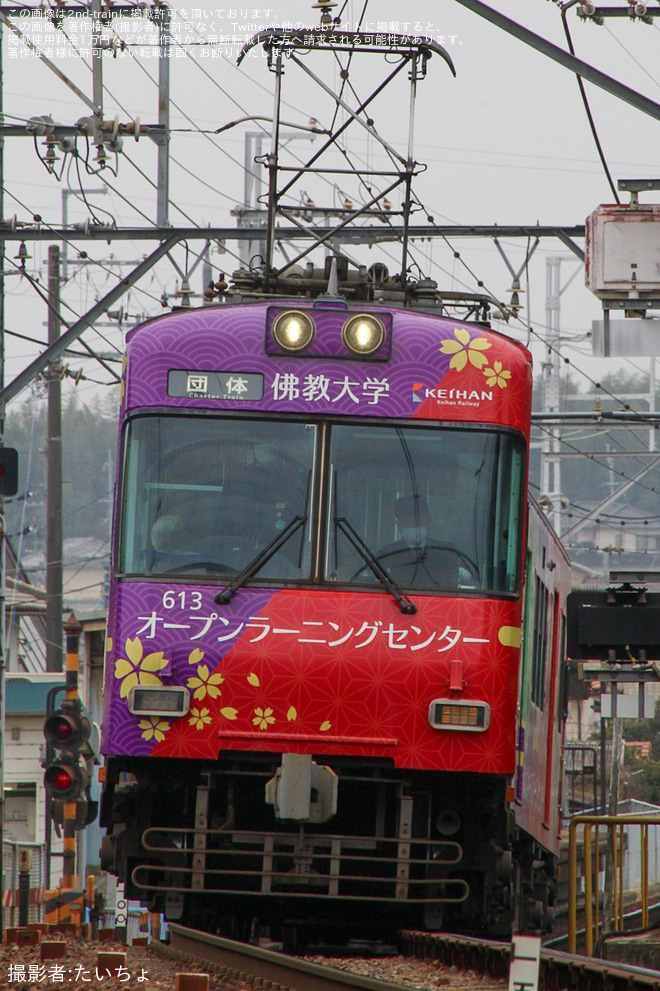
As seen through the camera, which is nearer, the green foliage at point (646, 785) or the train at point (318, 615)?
the train at point (318, 615)

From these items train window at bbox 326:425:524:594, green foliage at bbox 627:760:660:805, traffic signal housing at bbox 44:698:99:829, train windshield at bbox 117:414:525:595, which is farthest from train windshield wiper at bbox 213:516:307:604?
green foliage at bbox 627:760:660:805

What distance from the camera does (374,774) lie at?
905 cm

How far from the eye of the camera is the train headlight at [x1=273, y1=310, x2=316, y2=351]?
30.8 ft

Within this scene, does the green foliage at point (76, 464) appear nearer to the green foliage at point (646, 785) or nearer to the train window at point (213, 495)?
the green foliage at point (646, 785)

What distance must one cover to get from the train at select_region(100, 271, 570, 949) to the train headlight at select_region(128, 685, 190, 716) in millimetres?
12

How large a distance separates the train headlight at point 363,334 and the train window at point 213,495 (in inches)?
21.9

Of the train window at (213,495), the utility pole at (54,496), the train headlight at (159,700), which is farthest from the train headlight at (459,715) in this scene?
the utility pole at (54,496)

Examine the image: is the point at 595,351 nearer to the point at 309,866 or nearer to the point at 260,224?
the point at 309,866

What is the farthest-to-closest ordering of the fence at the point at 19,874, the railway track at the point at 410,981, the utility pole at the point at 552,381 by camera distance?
the utility pole at the point at 552,381 → the fence at the point at 19,874 → the railway track at the point at 410,981

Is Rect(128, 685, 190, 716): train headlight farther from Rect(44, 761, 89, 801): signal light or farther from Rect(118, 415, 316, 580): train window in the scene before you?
Rect(44, 761, 89, 801): signal light

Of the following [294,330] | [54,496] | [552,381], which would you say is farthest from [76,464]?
[294,330]

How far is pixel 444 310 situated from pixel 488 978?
15.8 feet

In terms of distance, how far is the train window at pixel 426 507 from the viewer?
9.05 meters

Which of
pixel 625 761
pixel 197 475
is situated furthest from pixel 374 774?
pixel 625 761
